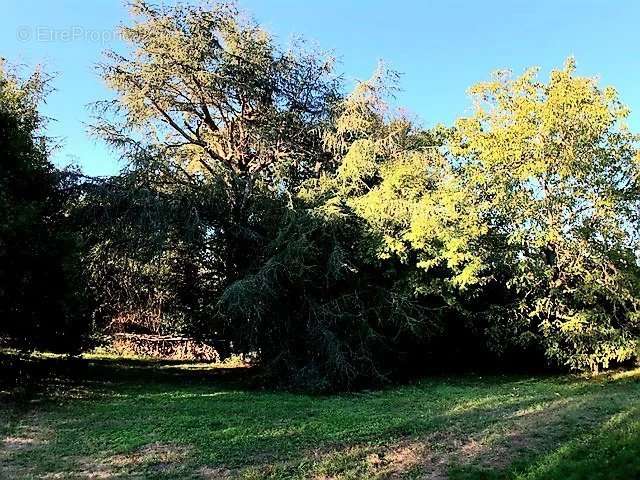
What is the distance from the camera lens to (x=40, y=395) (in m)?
10.7

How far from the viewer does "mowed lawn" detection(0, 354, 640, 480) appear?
18.8 ft

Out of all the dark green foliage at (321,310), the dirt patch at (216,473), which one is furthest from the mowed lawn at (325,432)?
the dark green foliage at (321,310)

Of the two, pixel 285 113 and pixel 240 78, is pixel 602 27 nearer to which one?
pixel 285 113

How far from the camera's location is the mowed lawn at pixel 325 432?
5730 mm

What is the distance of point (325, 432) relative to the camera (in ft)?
24.7

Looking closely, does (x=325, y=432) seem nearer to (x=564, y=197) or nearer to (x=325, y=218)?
(x=325, y=218)

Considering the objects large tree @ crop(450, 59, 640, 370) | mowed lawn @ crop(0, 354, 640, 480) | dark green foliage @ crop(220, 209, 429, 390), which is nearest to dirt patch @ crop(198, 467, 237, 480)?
mowed lawn @ crop(0, 354, 640, 480)

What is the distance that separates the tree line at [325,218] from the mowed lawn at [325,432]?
160cm

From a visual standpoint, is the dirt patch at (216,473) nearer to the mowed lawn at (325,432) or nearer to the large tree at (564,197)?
the mowed lawn at (325,432)

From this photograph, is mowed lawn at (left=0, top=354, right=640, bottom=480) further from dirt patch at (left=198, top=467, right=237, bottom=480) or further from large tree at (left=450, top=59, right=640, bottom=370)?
large tree at (left=450, top=59, right=640, bottom=370)

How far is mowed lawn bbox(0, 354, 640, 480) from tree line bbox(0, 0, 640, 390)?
1.60m

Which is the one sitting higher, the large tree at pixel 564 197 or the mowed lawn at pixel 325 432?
the large tree at pixel 564 197

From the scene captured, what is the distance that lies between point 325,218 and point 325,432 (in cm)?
566

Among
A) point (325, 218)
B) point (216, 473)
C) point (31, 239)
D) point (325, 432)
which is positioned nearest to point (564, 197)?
point (325, 218)
